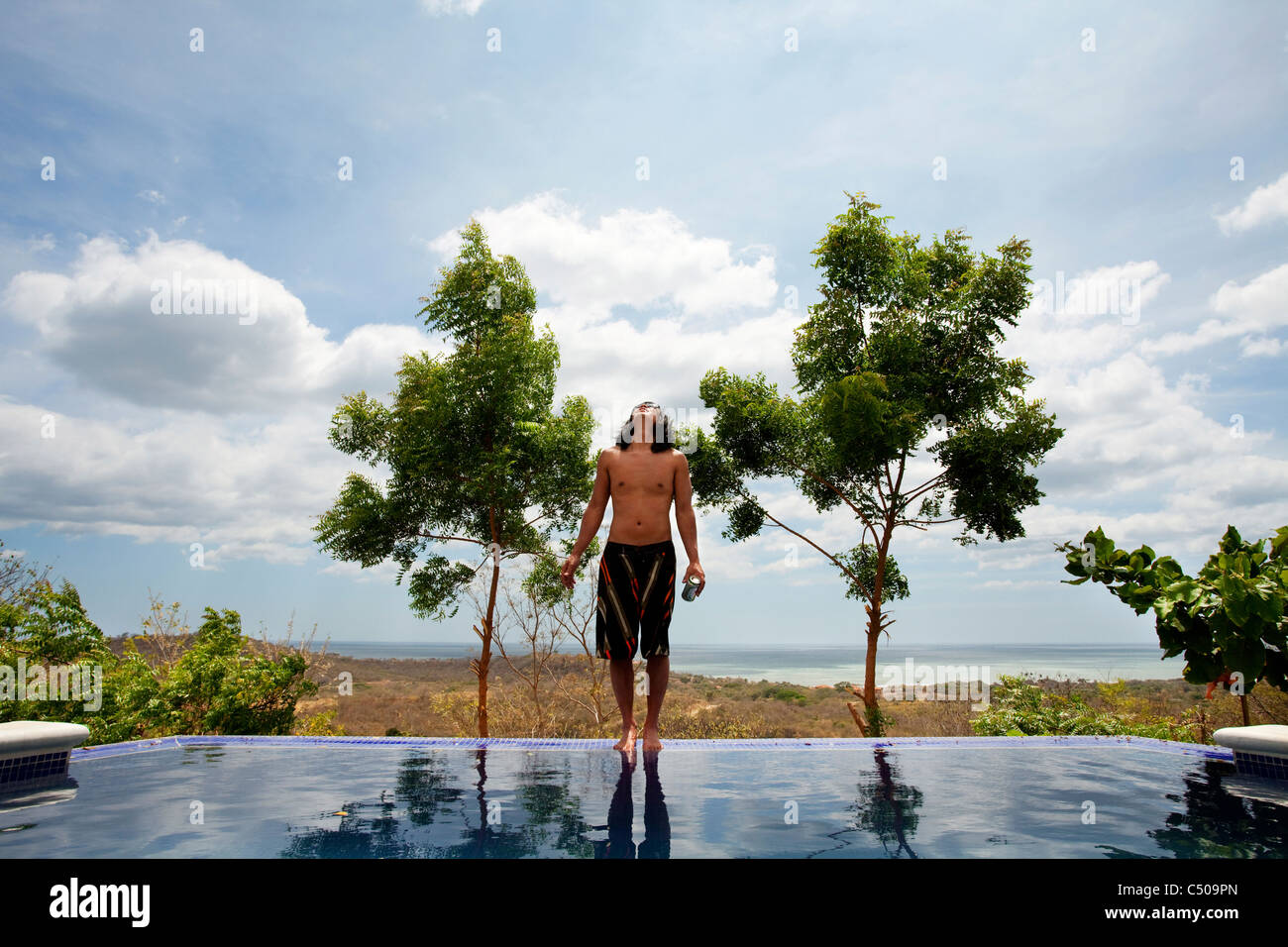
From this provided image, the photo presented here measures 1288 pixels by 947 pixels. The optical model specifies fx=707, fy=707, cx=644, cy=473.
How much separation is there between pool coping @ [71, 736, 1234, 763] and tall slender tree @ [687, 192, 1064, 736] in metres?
3.21

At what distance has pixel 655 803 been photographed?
295 cm

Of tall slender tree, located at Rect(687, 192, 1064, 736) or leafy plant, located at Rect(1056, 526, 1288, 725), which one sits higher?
tall slender tree, located at Rect(687, 192, 1064, 736)

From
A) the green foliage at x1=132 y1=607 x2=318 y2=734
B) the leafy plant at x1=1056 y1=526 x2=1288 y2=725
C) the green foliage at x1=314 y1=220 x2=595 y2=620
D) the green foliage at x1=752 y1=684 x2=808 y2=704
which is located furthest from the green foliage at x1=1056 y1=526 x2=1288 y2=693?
the green foliage at x1=752 y1=684 x2=808 y2=704

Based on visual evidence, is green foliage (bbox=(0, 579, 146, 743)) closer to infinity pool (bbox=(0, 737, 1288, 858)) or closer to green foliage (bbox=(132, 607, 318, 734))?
green foliage (bbox=(132, 607, 318, 734))

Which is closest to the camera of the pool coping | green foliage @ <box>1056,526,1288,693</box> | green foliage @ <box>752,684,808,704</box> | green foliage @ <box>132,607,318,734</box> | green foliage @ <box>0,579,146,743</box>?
green foliage @ <box>1056,526,1288,693</box>

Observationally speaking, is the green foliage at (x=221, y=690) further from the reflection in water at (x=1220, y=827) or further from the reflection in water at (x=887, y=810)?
the reflection in water at (x=1220, y=827)

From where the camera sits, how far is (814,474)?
9203 millimetres

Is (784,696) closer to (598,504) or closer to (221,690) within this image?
(221,690)

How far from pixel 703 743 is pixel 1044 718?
15.8 ft

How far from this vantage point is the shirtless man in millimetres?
4023

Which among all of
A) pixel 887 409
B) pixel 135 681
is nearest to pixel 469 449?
pixel 135 681
